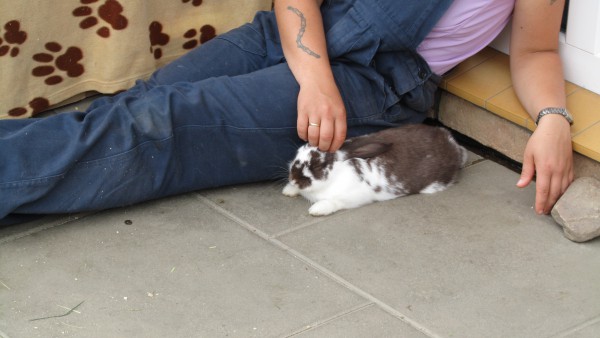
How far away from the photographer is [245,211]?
379cm

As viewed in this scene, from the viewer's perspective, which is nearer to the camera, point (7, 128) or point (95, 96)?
point (7, 128)

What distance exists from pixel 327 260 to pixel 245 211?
0.51 meters

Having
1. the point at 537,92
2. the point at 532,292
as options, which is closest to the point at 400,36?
the point at 537,92

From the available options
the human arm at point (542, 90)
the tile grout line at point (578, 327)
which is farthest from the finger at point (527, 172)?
the tile grout line at point (578, 327)

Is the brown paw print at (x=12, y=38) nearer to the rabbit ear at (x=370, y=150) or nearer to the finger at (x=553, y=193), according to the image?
the rabbit ear at (x=370, y=150)

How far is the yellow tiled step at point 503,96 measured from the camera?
3730 millimetres

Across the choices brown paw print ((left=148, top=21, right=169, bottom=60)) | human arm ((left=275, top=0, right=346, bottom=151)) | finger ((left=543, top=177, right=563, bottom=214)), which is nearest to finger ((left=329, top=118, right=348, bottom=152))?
human arm ((left=275, top=0, right=346, bottom=151))

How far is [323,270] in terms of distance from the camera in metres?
3.36

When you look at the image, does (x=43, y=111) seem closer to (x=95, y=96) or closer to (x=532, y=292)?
(x=95, y=96)

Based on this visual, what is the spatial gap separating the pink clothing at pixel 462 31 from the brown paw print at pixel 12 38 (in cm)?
176

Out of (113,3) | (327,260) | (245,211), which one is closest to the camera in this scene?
(327,260)

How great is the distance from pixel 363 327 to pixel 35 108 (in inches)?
83.9

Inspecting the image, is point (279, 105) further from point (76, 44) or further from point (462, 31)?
point (76, 44)

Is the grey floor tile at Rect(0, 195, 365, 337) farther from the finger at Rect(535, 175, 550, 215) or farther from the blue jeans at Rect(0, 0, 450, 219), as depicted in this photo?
the finger at Rect(535, 175, 550, 215)
